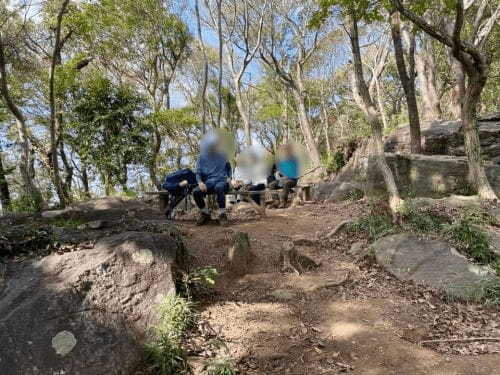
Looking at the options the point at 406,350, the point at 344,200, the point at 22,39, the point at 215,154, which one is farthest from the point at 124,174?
the point at 406,350

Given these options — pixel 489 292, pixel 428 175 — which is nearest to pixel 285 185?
pixel 428 175

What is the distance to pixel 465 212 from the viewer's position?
15.9 feet

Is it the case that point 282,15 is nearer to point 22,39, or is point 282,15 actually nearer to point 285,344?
point 22,39

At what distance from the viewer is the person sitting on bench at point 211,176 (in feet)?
17.9

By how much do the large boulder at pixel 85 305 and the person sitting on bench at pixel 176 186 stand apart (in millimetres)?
3064

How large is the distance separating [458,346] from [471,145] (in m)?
4.53

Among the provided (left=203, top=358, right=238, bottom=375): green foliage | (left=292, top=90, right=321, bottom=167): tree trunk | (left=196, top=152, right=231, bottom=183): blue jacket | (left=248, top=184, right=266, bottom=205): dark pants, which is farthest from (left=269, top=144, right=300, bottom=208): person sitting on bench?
(left=292, top=90, right=321, bottom=167): tree trunk

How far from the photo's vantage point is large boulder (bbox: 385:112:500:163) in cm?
832

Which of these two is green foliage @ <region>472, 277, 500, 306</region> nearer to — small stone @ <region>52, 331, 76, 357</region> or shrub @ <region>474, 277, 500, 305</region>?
shrub @ <region>474, 277, 500, 305</region>

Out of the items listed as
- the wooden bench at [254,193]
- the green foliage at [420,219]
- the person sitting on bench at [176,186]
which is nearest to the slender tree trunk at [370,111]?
the green foliage at [420,219]

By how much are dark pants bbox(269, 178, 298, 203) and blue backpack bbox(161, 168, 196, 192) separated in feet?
7.75

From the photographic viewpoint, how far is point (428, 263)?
383 cm

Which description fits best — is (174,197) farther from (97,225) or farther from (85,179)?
(85,179)

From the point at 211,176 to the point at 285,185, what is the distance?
98.6 inches
